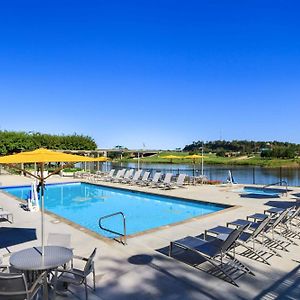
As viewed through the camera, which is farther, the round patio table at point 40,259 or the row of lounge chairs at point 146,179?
the row of lounge chairs at point 146,179

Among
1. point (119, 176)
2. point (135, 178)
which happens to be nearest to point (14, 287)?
point (135, 178)

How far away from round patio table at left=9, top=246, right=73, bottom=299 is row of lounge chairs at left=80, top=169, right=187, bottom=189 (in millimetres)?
12013

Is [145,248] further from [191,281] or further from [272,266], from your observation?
[272,266]

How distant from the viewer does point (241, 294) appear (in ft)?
13.1

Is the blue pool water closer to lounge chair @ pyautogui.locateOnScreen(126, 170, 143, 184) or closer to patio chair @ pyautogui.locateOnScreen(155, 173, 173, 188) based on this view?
lounge chair @ pyautogui.locateOnScreen(126, 170, 143, 184)

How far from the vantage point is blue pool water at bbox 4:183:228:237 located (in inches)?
397

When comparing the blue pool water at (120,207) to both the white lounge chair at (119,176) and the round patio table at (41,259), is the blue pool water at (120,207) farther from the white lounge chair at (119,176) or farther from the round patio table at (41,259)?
the round patio table at (41,259)

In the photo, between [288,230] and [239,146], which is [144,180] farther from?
[239,146]

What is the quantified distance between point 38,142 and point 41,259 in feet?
118

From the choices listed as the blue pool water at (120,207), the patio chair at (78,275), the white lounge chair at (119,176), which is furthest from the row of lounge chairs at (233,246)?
the white lounge chair at (119,176)

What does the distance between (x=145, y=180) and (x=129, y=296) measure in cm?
1351

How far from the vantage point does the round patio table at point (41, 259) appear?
11.5 feet

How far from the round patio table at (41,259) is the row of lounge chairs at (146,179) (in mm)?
12013

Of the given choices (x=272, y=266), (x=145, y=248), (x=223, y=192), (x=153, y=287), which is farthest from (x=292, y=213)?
(x=223, y=192)
